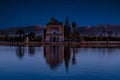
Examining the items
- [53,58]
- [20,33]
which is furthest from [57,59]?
[20,33]

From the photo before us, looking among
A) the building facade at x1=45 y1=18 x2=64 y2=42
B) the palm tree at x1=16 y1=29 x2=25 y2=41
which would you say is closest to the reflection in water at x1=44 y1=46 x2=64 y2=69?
the palm tree at x1=16 y1=29 x2=25 y2=41

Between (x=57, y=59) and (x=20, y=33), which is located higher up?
(x=20, y=33)

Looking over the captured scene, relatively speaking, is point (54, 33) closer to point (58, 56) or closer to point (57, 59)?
point (58, 56)

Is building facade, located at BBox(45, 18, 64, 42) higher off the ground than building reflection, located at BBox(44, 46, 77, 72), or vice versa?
building facade, located at BBox(45, 18, 64, 42)

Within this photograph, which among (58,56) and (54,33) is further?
(54,33)

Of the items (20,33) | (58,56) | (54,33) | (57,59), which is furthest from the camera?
(54,33)

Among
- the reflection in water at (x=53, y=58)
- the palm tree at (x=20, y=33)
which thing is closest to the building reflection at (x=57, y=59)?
the reflection in water at (x=53, y=58)

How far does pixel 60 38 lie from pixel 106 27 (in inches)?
200

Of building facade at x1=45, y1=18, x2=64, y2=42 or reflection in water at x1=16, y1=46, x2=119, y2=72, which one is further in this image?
building facade at x1=45, y1=18, x2=64, y2=42

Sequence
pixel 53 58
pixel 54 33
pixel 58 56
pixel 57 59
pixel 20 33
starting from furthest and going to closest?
pixel 54 33 < pixel 20 33 < pixel 58 56 < pixel 53 58 < pixel 57 59

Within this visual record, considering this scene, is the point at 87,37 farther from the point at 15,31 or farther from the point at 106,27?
the point at 15,31

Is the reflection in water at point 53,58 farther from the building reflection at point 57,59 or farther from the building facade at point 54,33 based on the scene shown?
the building facade at point 54,33

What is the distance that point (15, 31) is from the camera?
31.7 metres

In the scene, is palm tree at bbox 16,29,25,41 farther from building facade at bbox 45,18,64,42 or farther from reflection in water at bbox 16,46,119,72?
reflection in water at bbox 16,46,119,72
